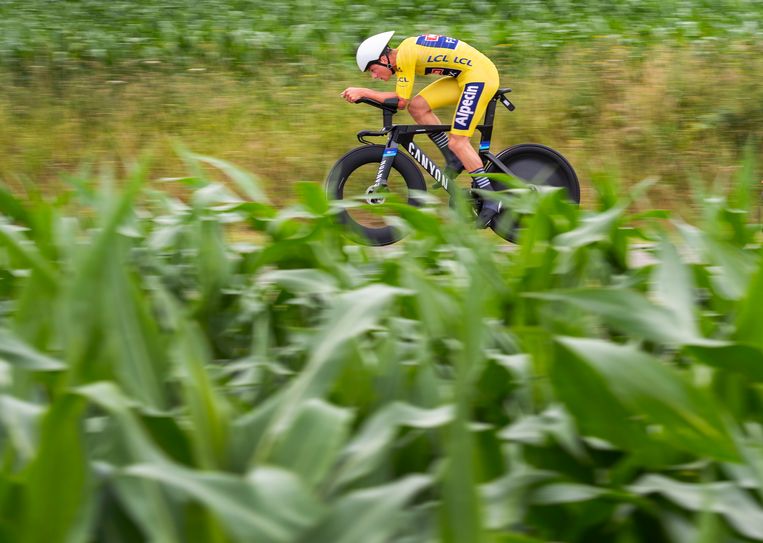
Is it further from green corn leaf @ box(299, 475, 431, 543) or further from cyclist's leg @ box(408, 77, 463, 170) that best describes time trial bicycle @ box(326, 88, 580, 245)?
green corn leaf @ box(299, 475, 431, 543)

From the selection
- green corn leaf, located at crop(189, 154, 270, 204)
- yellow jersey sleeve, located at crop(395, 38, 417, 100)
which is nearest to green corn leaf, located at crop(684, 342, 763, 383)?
green corn leaf, located at crop(189, 154, 270, 204)

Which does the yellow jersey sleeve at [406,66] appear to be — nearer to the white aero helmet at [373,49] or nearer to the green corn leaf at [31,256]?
the white aero helmet at [373,49]

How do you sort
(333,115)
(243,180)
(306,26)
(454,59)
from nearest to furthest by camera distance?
1. (243,180)
2. (454,59)
3. (333,115)
4. (306,26)

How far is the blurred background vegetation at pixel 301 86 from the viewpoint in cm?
941

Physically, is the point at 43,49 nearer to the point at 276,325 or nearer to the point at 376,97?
the point at 376,97

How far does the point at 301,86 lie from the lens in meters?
10.3

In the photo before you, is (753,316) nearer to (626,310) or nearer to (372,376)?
(626,310)

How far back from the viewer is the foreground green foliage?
2.51ft

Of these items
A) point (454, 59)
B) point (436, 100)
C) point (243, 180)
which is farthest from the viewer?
point (436, 100)

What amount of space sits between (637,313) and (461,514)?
35cm

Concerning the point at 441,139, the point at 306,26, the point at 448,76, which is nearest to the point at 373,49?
the point at 448,76

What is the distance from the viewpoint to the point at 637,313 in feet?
3.22

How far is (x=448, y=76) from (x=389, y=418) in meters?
6.86

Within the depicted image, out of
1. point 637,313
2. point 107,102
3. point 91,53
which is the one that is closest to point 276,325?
point 637,313
